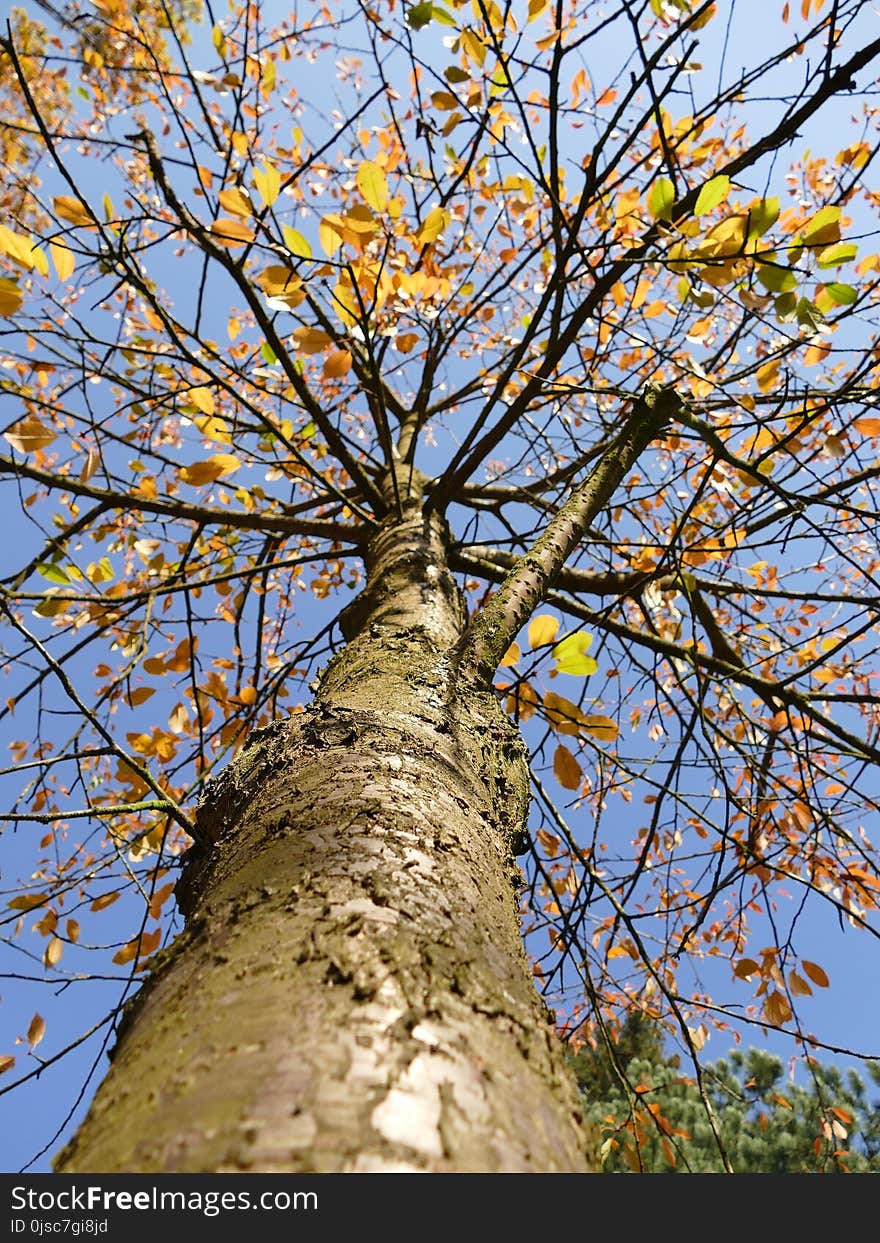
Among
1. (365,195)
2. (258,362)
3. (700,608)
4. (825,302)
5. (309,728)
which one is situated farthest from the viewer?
(258,362)

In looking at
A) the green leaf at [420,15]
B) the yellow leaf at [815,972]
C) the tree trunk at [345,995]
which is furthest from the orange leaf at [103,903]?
the green leaf at [420,15]

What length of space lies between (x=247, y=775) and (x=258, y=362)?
2461mm

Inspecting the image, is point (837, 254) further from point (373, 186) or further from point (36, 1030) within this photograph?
point (36, 1030)

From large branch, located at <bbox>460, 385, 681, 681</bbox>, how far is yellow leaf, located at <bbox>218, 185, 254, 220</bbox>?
1.00 m

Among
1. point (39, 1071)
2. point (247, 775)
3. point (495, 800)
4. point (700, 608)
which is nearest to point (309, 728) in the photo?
point (247, 775)

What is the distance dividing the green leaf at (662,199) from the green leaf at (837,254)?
13.5 inches

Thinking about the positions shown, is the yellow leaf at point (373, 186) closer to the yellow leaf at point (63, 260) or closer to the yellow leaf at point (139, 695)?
the yellow leaf at point (63, 260)

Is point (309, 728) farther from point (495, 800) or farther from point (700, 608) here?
point (700, 608)

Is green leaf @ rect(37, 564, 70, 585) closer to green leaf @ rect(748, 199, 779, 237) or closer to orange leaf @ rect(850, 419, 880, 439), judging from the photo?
green leaf @ rect(748, 199, 779, 237)

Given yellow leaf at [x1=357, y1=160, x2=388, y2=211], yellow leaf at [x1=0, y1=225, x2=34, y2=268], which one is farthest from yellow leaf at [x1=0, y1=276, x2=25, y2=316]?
yellow leaf at [x1=357, y1=160, x2=388, y2=211]

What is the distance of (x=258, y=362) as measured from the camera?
9.59 feet

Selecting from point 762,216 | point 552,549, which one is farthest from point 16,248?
point 762,216

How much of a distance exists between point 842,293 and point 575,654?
999mm

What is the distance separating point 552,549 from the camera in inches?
→ 60.9
